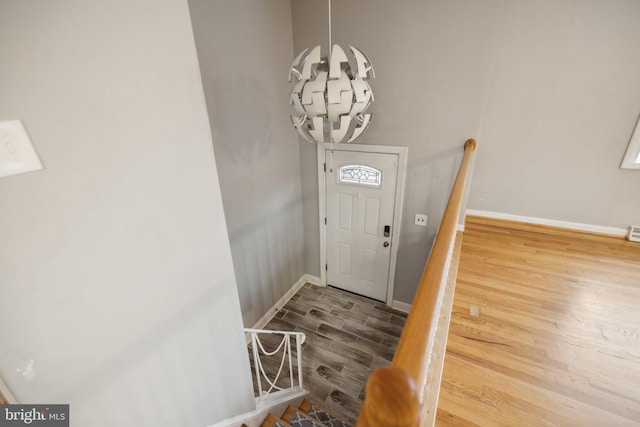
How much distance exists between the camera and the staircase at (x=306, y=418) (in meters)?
2.33

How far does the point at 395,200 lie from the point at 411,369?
10.1ft

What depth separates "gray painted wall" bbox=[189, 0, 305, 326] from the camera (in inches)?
99.3

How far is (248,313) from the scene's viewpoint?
133 inches

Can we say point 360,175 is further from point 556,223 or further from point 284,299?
point 556,223

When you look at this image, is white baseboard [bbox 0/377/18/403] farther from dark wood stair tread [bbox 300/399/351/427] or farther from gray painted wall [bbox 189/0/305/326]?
dark wood stair tread [bbox 300/399/351/427]

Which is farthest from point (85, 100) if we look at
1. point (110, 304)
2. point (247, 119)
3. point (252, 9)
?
point (252, 9)

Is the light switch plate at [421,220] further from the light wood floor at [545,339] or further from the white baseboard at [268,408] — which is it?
the white baseboard at [268,408]

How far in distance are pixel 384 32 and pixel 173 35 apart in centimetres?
247

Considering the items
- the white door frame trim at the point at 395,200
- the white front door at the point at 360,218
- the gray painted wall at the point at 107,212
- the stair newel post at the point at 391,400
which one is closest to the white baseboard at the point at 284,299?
the white door frame trim at the point at 395,200

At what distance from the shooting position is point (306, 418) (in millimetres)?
2463

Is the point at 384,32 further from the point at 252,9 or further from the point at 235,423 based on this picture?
the point at 235,423

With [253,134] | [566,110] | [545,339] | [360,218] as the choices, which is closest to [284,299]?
[360,218]

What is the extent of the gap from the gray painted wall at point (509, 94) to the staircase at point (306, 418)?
2.19 meters

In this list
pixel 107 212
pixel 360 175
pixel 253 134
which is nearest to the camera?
pixel 107 212
